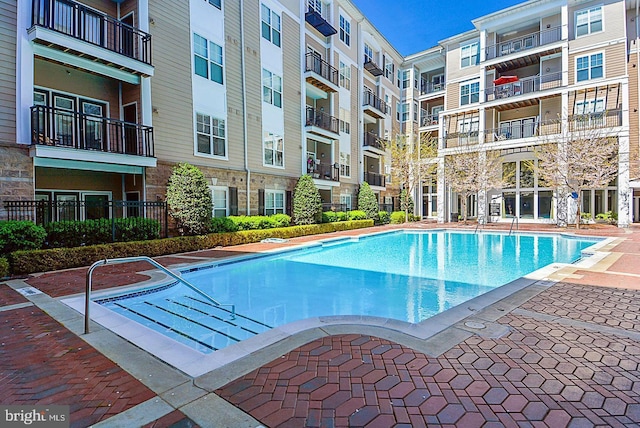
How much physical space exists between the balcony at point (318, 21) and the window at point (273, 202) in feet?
35.6

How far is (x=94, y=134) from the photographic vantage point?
38.1 feet

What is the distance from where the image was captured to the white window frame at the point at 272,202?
17172 millimetres

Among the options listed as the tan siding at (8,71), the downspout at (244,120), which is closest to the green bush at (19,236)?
the tan siding at (8,71)

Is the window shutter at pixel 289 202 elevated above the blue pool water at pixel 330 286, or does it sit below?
above

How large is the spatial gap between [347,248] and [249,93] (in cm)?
891

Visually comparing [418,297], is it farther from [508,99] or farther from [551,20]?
[551,20]

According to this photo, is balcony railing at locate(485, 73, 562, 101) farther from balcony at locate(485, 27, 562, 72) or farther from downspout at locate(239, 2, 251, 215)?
downspout at locate(239, 2, 251, 215)

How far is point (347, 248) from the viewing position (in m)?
14.7

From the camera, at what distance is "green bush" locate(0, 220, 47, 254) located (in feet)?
26.0

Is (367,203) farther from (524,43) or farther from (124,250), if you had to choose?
(124,250)

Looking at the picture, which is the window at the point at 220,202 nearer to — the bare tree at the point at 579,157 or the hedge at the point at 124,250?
the hedge at the point at 124,250

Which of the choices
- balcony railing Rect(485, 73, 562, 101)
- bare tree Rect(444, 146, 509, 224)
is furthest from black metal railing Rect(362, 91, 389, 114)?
balcony railing Rect(485, 73, 562, 101)

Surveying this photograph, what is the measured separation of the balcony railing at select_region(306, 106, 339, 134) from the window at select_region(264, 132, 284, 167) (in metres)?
2.85

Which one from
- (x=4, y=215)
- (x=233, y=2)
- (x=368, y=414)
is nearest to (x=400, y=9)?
(x=233, y=2)
